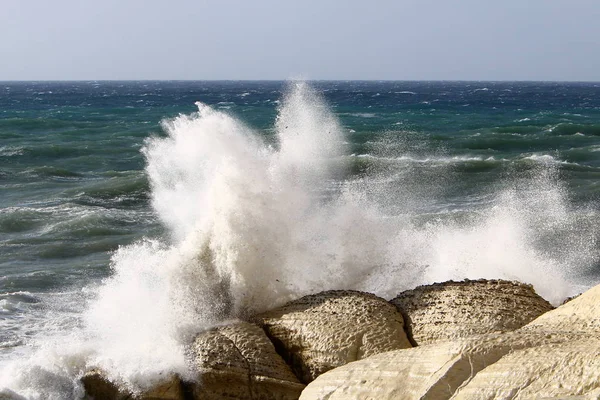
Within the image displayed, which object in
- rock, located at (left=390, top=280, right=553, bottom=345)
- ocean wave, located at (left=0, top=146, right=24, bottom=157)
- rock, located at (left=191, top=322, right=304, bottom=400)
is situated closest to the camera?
rock, located at (left=191, top=322, right=304, bottom=400)

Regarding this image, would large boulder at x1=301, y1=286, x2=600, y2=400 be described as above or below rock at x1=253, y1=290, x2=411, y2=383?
above

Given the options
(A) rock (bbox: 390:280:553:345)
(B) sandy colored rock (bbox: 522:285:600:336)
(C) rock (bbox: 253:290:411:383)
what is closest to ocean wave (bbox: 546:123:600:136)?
(A) rock (bbox: 390:280:553:345)

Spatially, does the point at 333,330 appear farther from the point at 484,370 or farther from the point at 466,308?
the point at 484,370

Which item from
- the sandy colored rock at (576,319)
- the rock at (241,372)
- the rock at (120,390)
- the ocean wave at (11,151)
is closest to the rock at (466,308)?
the sandy colored rock at (576,319)

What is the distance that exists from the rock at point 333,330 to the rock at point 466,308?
18 centimetres

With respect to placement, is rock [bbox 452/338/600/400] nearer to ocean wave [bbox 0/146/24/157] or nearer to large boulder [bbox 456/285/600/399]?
large boulder [bbox 456/285/600/399]

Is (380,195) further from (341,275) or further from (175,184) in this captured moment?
(341,275)

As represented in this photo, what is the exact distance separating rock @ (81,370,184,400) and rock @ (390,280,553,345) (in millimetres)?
2035

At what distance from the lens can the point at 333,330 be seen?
7.05 meters

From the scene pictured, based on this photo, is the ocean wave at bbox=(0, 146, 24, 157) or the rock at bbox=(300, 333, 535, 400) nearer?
the rock at bbox=(300, 333, 535, 400)

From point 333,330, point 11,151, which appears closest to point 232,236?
point 333,330

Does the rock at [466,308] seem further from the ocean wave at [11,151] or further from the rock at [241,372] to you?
the ocean wave at [11,151]

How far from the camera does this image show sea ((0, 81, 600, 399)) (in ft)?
26.8

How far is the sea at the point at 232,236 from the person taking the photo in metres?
8.16
